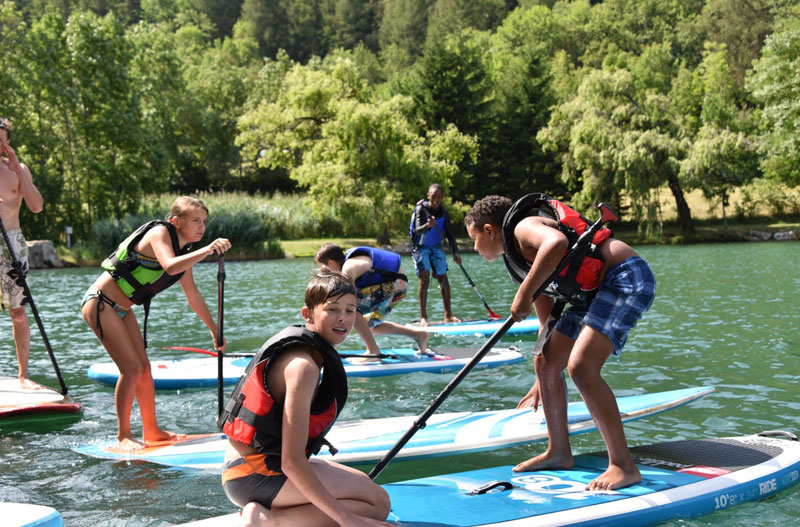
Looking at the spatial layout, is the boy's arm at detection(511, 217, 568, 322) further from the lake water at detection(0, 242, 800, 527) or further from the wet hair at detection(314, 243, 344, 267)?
the wet hair at detection(314, 243, 344, 267)

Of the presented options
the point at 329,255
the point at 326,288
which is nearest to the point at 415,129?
the point at 329,255

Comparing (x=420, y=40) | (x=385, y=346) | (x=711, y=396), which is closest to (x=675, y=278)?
(x=385, y=346)

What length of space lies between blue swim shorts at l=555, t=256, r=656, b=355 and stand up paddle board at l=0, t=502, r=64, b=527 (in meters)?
2.85

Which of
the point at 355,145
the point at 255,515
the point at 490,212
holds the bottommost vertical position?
the point at 255,515

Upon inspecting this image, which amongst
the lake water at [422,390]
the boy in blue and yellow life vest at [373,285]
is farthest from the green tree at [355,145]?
the boy in blue and yellow life vest at [373,285]

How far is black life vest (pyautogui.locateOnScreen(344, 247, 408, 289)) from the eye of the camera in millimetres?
7992

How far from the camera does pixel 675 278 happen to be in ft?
63.2

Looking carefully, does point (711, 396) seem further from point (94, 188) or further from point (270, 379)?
point (94, 188)

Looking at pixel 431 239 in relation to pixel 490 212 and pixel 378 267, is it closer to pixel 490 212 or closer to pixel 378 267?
pixel 378 267

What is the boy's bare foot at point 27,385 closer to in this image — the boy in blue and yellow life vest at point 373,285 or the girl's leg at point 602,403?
A: the boy in blue and yellow life vest at point 373,285

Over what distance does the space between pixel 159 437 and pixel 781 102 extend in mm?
38387

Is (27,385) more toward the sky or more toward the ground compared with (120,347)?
more toward the ground

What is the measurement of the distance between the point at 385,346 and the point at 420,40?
303 ft

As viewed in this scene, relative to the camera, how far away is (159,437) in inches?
222
